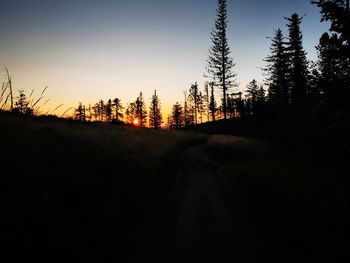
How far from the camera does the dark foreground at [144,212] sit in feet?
12.0

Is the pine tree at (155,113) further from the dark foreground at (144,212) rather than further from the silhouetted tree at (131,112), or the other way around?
the dark foreground at (144,212)

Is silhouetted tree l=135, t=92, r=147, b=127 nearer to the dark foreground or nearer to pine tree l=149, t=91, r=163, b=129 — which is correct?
pine tree l=149, t=91, r=163, b=129

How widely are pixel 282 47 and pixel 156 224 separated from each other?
107 ft

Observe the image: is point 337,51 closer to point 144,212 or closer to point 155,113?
point 144,212

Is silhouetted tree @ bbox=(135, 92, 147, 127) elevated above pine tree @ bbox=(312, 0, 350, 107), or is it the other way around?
silhouetted tree @ bbox=(135, 92, 147, 127)

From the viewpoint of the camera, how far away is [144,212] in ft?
19.0

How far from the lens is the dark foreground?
3.66 meters

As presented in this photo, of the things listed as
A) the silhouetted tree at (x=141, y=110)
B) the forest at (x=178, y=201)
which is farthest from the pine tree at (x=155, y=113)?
the forest at (x=178, y=201)

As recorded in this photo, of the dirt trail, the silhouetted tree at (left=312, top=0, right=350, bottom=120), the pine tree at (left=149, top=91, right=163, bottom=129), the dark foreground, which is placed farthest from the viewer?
the pine tree at (left=149, top=91, right=163, bottom=129)

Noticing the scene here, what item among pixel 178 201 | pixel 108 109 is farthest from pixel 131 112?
pixel 178 201

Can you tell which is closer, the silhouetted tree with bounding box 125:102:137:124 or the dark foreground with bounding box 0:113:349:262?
the dark foreground with bounding box 0:113:349:262

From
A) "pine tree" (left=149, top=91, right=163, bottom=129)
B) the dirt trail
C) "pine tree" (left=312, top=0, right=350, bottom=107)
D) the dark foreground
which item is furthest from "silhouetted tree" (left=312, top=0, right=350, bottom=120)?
"pine tree" (left=149, top=91, right=163, bottom=129)

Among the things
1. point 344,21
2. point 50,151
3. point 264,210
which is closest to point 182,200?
point 264,210

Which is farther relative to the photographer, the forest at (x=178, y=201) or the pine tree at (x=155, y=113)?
the pine tree at (x=155, y=113)
